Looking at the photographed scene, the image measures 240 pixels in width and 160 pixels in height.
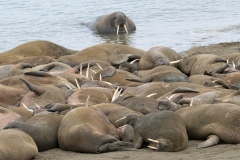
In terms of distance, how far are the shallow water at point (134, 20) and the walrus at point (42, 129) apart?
8.56 metres

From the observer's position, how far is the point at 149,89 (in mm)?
8492

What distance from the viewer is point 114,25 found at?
19328 mm

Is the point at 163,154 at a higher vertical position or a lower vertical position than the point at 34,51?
higher

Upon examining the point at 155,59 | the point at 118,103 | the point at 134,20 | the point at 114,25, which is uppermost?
the point at 118,103

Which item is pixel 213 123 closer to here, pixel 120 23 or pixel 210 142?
pixel 210 142

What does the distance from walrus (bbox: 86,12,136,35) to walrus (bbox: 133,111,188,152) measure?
12.4 meters

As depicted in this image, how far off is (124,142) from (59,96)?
225 cm

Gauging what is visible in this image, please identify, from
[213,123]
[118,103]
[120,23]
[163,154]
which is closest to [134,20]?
[120,23]

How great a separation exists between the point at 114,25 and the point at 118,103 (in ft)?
39.2

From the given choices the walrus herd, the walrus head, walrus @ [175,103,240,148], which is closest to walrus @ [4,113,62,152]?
the walrus herd

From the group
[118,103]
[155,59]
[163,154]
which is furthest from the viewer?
[155,59]

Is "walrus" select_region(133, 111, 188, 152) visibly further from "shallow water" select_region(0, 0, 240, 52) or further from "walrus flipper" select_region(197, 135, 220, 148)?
"shallow water" select_region(0, 0, 240, 52)

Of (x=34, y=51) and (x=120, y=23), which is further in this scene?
(x=120, y=23)

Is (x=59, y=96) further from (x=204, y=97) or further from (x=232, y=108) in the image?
(x=232, y=108)
